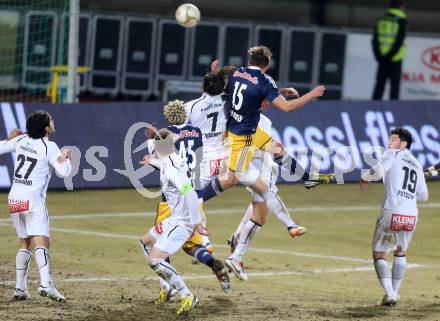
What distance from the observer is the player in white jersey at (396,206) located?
57.1 ft

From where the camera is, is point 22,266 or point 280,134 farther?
point 280,134

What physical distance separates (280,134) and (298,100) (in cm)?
1165

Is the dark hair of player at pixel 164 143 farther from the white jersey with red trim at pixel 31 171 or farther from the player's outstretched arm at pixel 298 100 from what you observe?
the player's outstretched arm at pixel 298 100

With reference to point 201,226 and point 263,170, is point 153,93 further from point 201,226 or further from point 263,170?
point 201,226

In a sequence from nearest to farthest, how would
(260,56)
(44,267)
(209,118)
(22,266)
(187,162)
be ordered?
(44,267) < (22,266) < (187,162) < (260,56) < (209,118)

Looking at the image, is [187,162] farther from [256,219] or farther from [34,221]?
[256,219]

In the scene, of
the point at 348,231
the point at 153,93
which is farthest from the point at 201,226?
the point at 153,93

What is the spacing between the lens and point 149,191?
2798 cm

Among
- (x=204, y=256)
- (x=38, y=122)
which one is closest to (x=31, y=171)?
(x=38, y=122)

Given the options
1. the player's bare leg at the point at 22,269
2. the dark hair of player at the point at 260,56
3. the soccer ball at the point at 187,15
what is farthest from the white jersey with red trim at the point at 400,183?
the soccer ball at the point at 187,15

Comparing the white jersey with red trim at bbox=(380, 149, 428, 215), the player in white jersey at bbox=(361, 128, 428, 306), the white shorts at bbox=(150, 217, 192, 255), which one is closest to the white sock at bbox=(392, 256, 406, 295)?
the player in white jersey at bbox=(361, 128, 428, 306)

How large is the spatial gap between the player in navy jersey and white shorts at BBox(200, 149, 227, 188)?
56.1 inches

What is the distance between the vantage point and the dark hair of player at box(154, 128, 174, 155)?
1599cm

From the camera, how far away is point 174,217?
52.9 ft
